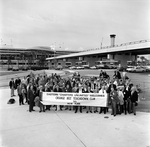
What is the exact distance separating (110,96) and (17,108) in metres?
5.85

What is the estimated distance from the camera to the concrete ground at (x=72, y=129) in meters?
5.43

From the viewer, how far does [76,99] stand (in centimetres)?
900

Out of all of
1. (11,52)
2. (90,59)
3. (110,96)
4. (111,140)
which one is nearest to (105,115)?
(110,96)

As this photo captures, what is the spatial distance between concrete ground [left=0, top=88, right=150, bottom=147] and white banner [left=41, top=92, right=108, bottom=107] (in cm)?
59

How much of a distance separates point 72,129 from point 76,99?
8.46 ft

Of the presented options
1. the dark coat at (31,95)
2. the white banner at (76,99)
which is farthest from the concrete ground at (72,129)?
the dark coat at (31,95)

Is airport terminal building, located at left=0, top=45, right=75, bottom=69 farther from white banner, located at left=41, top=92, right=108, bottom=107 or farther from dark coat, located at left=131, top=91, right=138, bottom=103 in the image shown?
dark coat, located at left=131, top=91, right=138, bottom=103

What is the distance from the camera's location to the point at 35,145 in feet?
17.2

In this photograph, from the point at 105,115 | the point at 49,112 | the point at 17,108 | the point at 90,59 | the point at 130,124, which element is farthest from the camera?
the point at 90,59

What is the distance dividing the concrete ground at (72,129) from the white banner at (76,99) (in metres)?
0.59

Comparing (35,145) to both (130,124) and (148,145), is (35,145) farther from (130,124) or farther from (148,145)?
(130,124)

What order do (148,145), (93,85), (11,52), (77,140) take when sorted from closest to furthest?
(148,145) → (77,140) → (93,85) → (11,52)

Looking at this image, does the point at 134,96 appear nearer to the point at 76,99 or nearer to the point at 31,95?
the point at 76,99

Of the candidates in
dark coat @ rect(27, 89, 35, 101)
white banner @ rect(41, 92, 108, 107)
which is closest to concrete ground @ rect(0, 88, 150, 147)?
white banner @ rect(41, 92, 108, 107)
